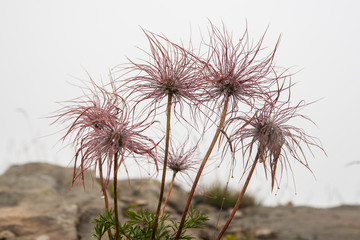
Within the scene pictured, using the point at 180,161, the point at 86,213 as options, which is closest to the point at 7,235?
the point at 86,213

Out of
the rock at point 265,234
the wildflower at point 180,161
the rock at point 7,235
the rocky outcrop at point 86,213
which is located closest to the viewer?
the wildflower at point 180,161

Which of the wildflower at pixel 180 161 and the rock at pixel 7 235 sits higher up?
the wildflower at pixel 180 161

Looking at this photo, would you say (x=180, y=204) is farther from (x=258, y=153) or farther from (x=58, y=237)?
(x=258, y=153)

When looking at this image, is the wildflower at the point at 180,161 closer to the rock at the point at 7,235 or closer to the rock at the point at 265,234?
the rock at the point at 7,235

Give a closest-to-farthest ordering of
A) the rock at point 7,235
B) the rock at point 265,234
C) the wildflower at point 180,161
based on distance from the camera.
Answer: the wildflower at point 180,161 → the rock at point 7,235 → the rock at point 265,234

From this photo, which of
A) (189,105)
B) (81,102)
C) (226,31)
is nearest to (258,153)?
(189,105)

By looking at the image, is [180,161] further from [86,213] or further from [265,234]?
[265,234]

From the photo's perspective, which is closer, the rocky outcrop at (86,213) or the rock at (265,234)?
the rocky outcrop at (86,213)

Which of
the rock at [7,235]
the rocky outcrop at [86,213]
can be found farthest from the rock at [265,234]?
the rock at [7,235]
